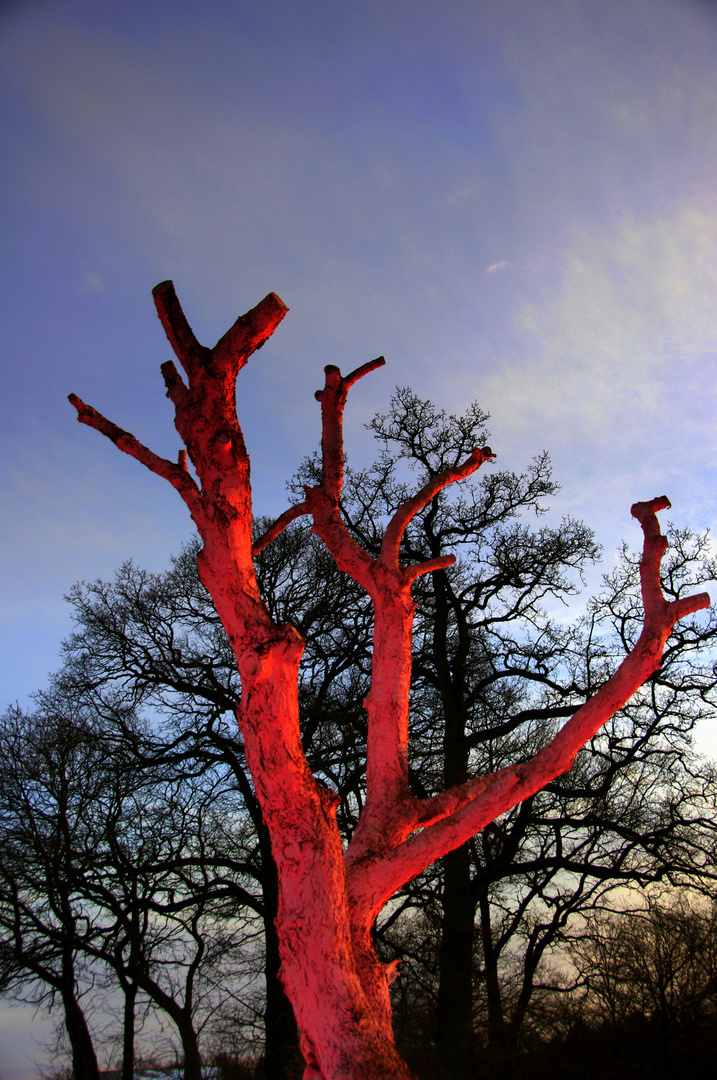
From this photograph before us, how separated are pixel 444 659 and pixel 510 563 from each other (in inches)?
80.5

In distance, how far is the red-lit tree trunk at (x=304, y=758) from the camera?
→ 3.17m

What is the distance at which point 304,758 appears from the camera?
350cm

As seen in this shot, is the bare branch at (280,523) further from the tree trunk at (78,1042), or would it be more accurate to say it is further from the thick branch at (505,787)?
the tree trunk at (78,1042)

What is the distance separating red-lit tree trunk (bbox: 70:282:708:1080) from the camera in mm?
3174

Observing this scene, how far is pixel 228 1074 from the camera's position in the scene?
45.9ft

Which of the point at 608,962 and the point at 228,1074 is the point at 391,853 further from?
the point at 228,1074

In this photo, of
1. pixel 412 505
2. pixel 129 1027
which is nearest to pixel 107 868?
pixel 129 1027

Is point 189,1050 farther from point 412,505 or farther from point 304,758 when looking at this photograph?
point 412,505

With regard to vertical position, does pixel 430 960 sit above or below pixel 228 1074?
above

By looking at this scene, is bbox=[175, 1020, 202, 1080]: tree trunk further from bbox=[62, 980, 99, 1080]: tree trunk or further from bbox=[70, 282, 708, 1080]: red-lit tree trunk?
bbox=[70, 282, 708, 1080]: red-lit tree trunk

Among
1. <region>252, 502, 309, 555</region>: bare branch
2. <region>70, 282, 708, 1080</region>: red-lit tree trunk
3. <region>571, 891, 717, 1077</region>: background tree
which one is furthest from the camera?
<region>571, 891, 717, 1077</region>: background tree

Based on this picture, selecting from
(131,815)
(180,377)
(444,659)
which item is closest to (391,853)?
(180,377)

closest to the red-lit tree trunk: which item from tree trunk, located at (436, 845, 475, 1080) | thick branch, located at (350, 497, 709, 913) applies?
thick branch, located at (350, 497, 709, 913)

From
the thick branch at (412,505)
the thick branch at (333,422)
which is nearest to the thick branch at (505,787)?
the thick branch at (412,505)
